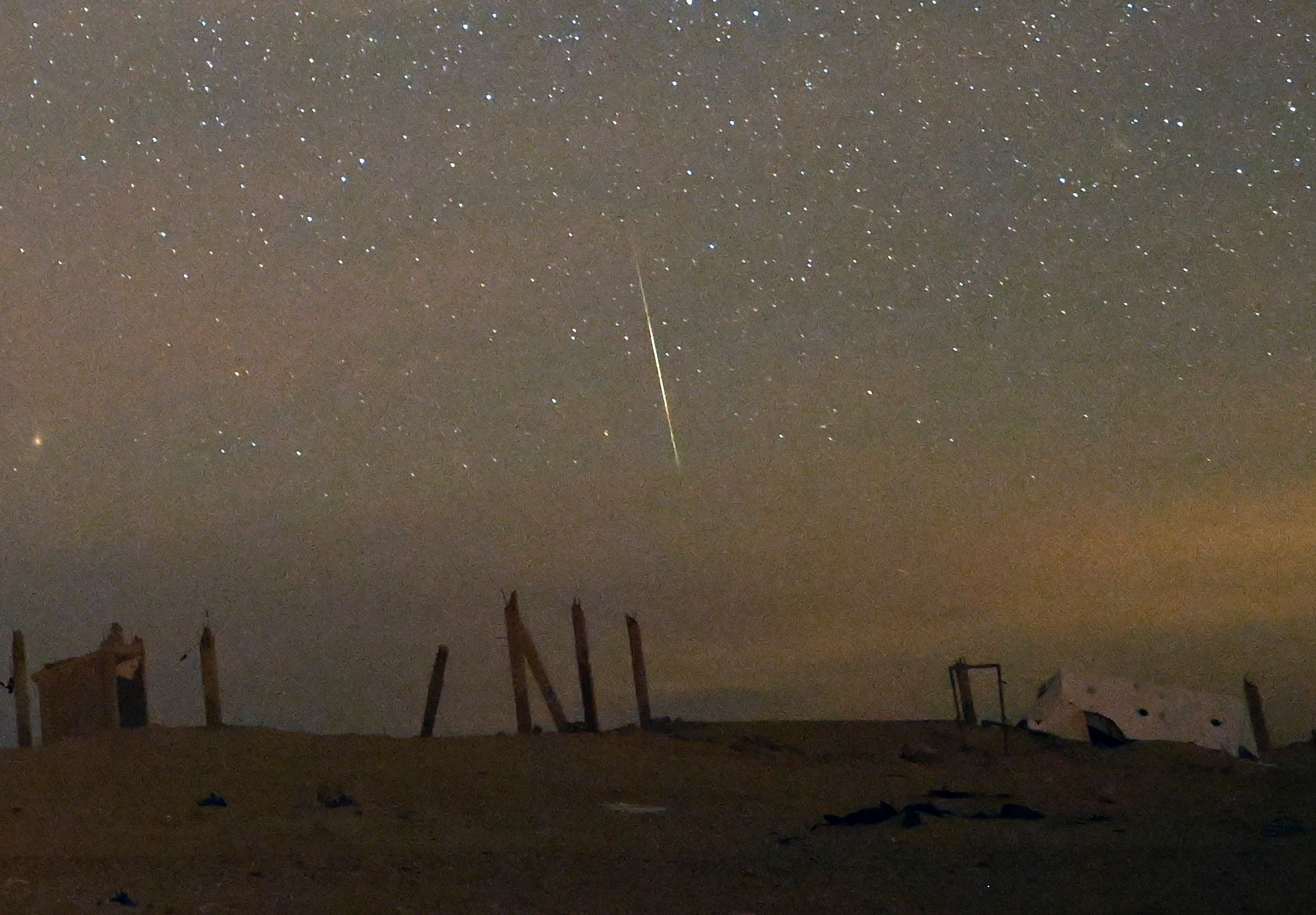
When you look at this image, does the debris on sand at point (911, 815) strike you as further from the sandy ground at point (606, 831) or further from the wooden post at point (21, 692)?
the wooden post at point (21, 692)

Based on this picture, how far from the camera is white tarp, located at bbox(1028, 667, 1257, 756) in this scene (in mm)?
26172

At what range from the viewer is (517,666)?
72.7 ft

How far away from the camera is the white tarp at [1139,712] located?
26172mm

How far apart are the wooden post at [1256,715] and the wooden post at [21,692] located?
2266 cm

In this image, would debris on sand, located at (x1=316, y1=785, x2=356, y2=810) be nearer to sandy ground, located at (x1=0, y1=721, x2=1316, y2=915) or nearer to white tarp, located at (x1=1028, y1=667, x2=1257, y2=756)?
sandy ground, located at (x1=0, y1=721, x2=1316, y2=915)

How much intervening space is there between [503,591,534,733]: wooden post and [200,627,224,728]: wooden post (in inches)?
168

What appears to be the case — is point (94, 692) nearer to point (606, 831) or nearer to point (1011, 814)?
point (606, 831)

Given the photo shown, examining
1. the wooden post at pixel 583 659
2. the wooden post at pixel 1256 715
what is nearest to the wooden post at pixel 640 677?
the wooden post at pixel 583 659

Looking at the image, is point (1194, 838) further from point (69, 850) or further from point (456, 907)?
point (69, 850)

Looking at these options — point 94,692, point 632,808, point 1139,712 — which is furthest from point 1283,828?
point 94,692

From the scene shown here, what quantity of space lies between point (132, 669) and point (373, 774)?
587cm

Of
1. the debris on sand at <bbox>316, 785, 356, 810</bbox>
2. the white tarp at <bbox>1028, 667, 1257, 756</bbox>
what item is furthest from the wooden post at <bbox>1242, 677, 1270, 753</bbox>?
the debris on sand at <bbox>316, 785, 356, 810</bbox>

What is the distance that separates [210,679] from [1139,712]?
54.3ft

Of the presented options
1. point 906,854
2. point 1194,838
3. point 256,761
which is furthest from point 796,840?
point 256,761
